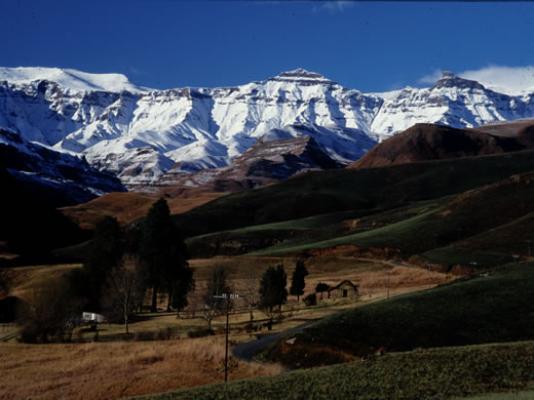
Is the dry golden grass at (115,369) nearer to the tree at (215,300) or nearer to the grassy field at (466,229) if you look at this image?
the tree at (215,300)

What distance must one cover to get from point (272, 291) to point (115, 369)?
1164 inches

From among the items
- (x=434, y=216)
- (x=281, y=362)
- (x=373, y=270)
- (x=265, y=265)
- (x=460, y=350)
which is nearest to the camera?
(x=460, y=350)

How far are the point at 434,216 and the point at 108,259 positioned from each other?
262ft

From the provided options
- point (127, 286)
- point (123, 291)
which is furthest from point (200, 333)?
point (123, 291)

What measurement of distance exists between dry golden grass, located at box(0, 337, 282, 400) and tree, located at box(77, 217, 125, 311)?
24732 millimetres

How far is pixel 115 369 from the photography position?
54.5 m

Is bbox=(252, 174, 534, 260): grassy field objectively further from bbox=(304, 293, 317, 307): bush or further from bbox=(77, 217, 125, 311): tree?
bbox=(77, 217, 125, 311): tree

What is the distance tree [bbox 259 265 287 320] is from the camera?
80688 mm

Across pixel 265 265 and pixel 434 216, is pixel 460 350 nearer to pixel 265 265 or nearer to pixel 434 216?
pixel 265 265

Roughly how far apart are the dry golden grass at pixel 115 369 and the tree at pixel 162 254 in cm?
2484

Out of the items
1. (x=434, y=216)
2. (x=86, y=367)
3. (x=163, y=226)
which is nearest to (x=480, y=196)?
(x=434, y=216)

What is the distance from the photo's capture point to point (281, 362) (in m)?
53.1

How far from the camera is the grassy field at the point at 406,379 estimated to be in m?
38.2

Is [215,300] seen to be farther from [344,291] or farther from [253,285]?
[253,285]
